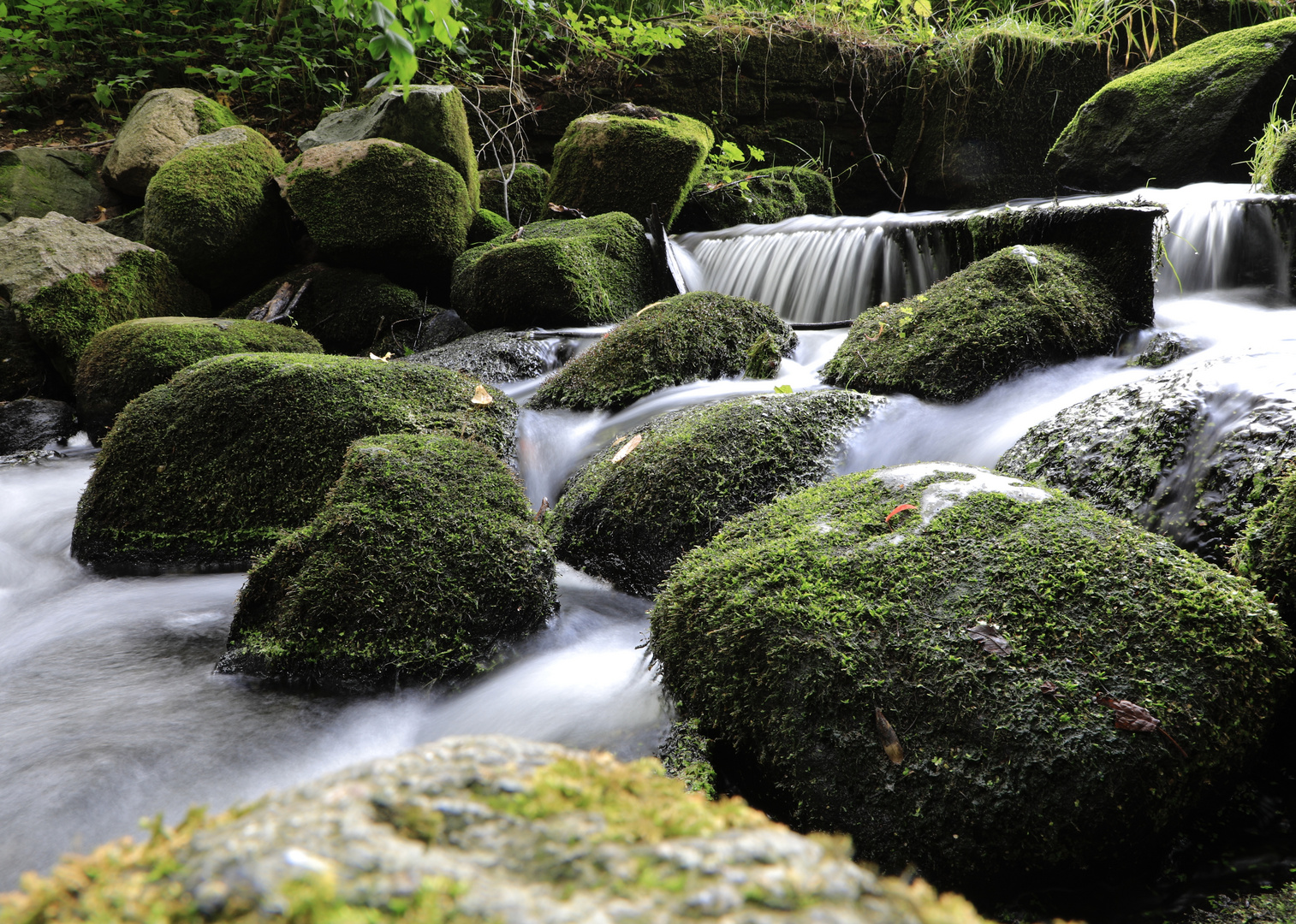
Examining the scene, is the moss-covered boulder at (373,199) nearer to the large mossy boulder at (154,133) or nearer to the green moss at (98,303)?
the green moss at (98,303)

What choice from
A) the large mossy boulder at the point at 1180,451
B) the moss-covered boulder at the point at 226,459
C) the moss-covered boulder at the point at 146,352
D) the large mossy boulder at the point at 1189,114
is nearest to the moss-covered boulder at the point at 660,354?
→ the moss-covered boulder at the point at 226,459

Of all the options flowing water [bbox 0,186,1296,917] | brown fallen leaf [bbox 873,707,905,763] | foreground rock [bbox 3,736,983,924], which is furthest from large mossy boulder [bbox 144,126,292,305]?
foreground rock [bbox 3,736,983,924]

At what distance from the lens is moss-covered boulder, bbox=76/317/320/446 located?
18.9 ft

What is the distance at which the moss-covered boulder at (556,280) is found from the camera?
21.9 feet

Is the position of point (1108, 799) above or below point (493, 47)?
below

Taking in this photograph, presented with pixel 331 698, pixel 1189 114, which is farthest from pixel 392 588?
pixel 1189 114

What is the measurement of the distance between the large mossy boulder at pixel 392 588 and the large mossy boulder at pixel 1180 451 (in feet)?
Answer: 7.65

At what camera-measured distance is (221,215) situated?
738 cm

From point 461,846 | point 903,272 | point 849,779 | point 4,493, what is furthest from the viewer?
point 903,272

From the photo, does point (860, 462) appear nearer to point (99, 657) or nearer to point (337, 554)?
point (337, 554)

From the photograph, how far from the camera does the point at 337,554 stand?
9.74ft

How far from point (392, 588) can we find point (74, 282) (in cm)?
631

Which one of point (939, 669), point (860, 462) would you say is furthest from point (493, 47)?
point (939, 669)

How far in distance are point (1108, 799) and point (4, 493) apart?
22.2 feet
